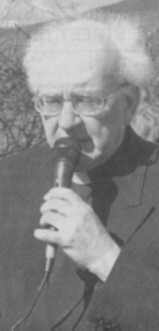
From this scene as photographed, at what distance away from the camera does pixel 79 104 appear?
6.80 ft

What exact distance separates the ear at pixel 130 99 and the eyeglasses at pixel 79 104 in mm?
62

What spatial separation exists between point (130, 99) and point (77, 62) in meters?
0.21

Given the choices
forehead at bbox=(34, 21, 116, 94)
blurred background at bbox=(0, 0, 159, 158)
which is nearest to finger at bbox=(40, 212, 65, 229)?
forehead at bbox=(34, 21, 116, 94)

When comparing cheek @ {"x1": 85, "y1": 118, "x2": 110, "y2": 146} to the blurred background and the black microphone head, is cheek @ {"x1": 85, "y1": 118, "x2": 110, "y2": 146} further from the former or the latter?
the blurred background

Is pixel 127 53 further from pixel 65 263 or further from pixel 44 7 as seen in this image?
pixel 44 7

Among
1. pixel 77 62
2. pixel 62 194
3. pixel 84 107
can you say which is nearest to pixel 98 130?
pixel 84 107

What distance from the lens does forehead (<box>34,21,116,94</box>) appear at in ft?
6.74

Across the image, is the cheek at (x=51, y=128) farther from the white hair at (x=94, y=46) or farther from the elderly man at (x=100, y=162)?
the white hair at (x=94, y=46)

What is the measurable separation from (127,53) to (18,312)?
86 cm

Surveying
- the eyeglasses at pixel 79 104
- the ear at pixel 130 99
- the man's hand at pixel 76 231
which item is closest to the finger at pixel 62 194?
the man's hand at pixel 76 231

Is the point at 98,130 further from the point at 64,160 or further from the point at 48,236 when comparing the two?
the point at 48,236

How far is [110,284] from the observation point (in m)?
1.91

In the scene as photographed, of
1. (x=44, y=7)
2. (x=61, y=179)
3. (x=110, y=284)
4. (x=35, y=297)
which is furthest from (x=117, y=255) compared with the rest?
(x=44, y=7)

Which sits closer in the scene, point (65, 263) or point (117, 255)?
point (117, 255)
